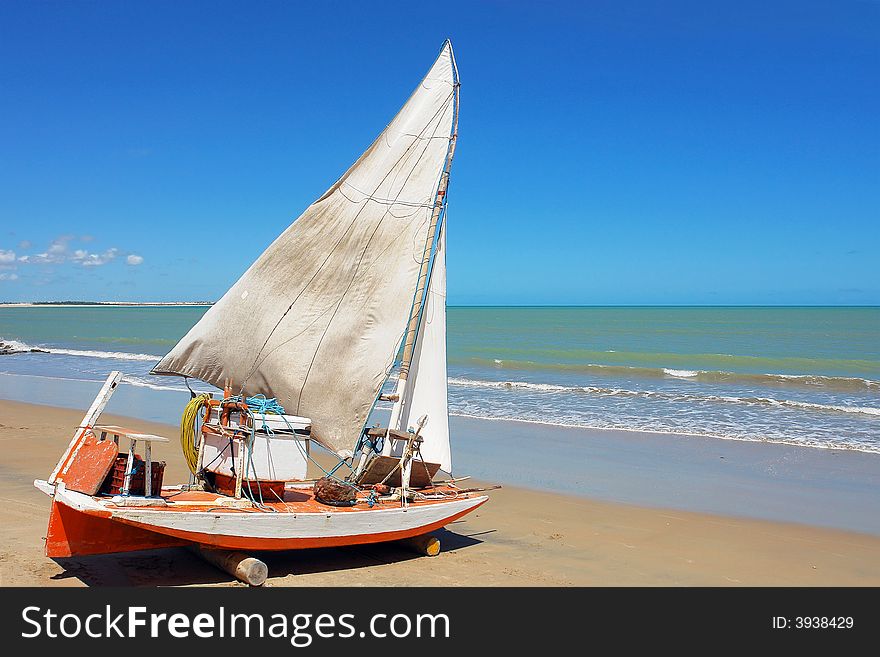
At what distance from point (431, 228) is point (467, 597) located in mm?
4592

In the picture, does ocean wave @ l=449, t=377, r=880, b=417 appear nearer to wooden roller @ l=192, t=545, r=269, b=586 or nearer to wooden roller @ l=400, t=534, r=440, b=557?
wooden roller @ l=400, t=534, r=440, b=557

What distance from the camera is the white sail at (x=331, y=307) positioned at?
9.49 meters

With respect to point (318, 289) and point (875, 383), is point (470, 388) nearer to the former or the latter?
point (875, 383)

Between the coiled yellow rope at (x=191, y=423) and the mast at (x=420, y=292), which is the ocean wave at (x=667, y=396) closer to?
the mast at (x=420, y=292)

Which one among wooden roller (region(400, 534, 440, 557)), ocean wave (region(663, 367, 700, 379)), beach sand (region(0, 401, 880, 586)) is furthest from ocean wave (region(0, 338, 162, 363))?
wooden roller (region(400, 534, 440, 557))

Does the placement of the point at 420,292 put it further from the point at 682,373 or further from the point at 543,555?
the point at 682,373

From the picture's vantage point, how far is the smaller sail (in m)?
10.2

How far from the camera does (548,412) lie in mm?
22281

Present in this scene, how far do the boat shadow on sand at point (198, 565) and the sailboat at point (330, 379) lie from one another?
0.38 m

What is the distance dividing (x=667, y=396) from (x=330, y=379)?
63.1 feet

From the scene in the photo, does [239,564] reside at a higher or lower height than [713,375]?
lower

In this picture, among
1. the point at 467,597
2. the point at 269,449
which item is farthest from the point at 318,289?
the point at 467,597

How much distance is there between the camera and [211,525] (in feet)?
24.8

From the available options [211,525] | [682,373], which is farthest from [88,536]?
[682,373]
